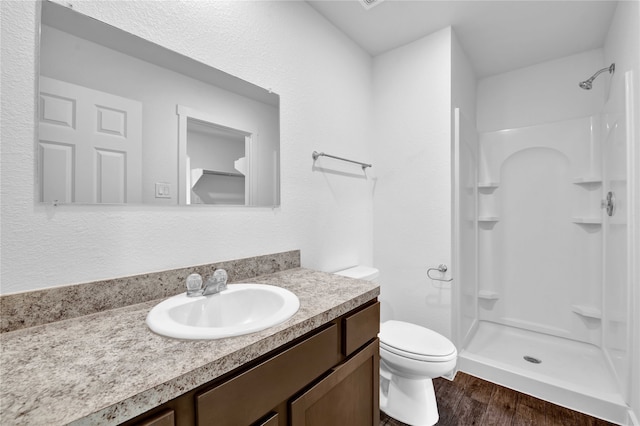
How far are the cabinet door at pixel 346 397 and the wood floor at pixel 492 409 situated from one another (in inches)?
21.4

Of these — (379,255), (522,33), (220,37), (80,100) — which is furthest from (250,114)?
(522,33)

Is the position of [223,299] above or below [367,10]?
below

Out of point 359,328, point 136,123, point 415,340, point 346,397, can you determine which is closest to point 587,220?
point 415,340

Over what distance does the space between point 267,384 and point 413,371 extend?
103 centimetres

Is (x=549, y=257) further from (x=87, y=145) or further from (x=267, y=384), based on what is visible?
(x=87, y=145)

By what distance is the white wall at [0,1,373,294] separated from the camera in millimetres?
787

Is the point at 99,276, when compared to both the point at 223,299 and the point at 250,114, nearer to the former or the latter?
the point at 223,299

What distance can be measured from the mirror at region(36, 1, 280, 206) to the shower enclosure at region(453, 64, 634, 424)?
1.54 metres

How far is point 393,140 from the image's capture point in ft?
7.24

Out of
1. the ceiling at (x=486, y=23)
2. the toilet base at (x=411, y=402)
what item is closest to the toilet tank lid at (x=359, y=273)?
the toilet base at (x=411, y=402)

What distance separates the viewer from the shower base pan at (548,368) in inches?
62.3

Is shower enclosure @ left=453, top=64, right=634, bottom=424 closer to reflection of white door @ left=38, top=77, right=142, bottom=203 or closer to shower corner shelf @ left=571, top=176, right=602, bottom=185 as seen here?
shower corner shelf @ left=571, top=176, right=602, bottom=185

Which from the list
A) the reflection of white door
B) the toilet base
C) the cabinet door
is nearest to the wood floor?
the toilet base

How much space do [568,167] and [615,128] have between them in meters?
0.72
